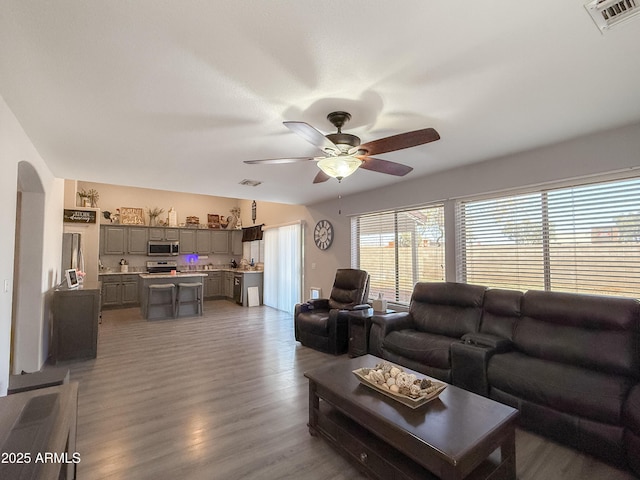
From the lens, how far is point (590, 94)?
210 cm

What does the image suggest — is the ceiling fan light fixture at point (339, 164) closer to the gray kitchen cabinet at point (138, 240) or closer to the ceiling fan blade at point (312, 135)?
the ceiling fan blade at point (312, 135)

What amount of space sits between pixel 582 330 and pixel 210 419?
3.22m

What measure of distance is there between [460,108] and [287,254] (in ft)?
17.8

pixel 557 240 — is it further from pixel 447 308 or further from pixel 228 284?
pixel 228 284

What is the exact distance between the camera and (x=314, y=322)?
172 inches

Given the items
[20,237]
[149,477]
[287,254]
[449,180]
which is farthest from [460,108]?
[287,254]

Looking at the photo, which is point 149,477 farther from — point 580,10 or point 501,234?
point 501,234

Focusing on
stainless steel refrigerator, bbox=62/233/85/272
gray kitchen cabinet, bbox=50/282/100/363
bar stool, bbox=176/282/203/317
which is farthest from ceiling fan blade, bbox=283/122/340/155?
stainless steel refrigerator, bbox=62/233/85/272

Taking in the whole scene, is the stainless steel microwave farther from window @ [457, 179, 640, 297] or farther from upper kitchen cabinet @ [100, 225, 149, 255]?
window @ [457, 179, 640, 297]

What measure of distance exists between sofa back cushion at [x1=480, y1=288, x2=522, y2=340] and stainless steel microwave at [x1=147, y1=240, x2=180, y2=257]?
7996mm

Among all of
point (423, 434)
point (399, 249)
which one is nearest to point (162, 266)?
point (399, 249)

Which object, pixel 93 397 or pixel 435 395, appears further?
pixel 93 397

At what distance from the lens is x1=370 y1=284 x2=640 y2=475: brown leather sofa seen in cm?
201

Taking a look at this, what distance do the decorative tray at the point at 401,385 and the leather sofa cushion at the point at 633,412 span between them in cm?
109
